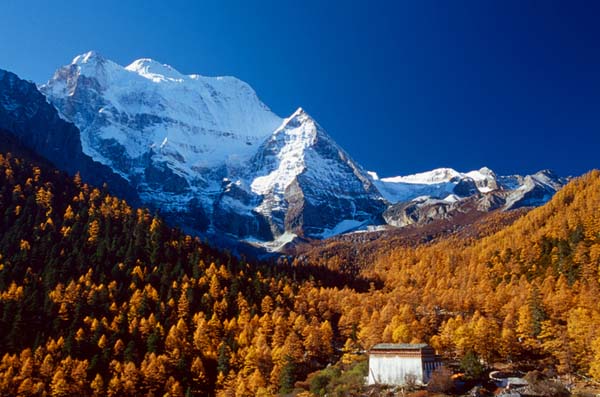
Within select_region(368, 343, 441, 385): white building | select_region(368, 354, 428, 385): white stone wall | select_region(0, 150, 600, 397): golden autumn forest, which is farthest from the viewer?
select_region(0, 150, 600, 397): golden autumn forest

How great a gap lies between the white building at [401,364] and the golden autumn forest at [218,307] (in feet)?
42.2

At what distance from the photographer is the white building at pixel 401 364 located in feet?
286

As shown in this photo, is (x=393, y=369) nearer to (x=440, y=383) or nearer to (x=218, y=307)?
(x=440, y=383)

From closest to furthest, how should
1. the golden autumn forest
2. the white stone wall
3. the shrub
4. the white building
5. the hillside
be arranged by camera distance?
the shrub, the white building, the white stone wall, the golden autumn forest, the hillside

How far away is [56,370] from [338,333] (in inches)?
2224

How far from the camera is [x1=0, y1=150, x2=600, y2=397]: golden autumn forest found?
99750 millimetres

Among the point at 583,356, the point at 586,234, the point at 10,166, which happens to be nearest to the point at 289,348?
the point at 583,356

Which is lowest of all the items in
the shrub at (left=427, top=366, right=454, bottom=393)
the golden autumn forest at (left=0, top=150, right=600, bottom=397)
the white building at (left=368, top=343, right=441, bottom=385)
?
the shrub at (left=427, top=366, right=454, bottom=393)

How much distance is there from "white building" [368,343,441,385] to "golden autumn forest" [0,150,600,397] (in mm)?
12866

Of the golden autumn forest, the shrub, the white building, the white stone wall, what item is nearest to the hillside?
the golden autumn forest

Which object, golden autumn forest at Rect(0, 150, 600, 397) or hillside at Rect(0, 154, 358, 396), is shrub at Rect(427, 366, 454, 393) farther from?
hillside at Rect(0, 154, 358, 396)

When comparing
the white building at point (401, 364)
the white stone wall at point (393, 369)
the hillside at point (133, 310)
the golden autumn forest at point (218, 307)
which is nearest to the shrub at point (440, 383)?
the white building at point (401, 364)

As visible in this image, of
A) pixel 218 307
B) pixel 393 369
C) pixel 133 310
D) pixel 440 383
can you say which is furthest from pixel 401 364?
pixel 133 310

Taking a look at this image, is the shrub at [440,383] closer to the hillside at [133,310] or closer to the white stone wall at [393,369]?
the white stone wall at [393,369]
